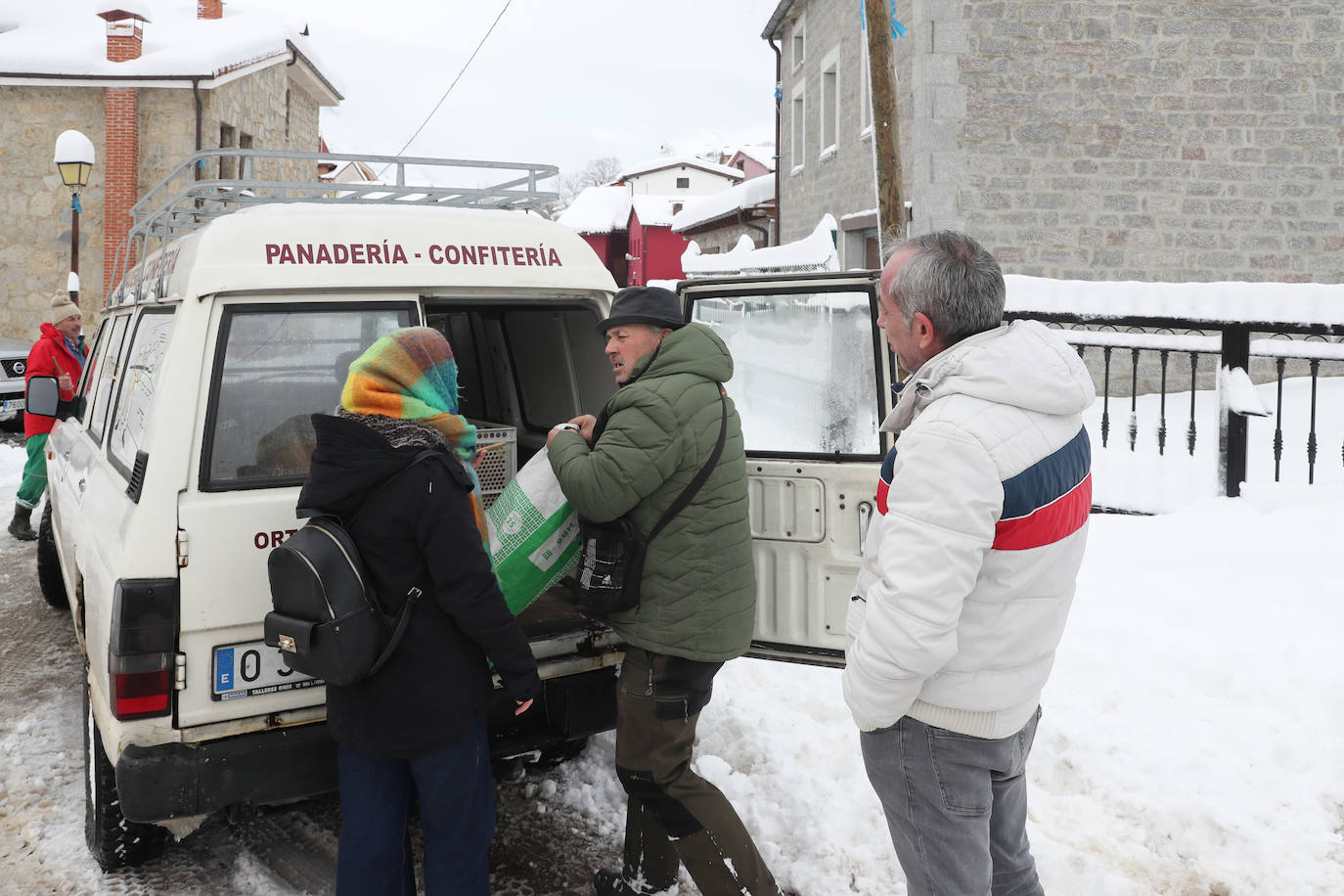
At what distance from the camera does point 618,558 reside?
2896 millimetres

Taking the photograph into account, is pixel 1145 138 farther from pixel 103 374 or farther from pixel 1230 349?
pixel 103 374

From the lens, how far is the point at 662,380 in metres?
2.92

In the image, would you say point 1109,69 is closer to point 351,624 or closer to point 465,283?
point 465,283

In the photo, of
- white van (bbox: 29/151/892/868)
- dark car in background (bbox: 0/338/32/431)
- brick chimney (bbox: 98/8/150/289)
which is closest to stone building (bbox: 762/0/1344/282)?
white van (bbox: 29/151/892/868)

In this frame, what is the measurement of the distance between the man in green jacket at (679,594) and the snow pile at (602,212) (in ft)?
131

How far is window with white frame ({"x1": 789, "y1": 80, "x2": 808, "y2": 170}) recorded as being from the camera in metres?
21.5

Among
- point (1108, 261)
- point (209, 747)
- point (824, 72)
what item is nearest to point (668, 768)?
point (209, 747)

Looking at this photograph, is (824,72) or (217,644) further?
(824,72)

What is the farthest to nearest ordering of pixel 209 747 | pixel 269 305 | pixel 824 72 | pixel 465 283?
pixel 824 72, pixel 465 283, pixel 269 305, pixel 209 747

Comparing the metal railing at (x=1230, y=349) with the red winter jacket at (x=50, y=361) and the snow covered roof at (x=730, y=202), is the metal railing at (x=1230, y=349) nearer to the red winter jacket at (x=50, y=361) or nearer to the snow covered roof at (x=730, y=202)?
the red winter jacket at (x=50, y=361)

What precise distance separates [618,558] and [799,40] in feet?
70.3

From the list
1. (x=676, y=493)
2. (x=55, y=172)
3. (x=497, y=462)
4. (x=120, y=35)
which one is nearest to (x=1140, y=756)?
(x=676, y=493)

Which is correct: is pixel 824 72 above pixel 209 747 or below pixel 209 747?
above

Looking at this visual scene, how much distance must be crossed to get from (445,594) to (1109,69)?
13621mm
